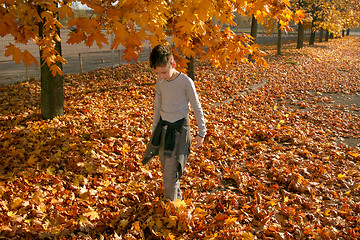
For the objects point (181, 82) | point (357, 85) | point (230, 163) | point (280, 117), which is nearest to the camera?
point (181, 82)

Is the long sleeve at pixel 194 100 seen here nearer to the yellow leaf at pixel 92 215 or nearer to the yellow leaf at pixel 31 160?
the yellow leaf at pixel 92 215

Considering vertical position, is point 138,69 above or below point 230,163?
above

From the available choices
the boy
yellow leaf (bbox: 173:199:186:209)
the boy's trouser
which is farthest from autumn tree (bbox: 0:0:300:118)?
yellow leaf (bbox: 173:199:186:209)

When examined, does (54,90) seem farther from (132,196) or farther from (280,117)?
(280,117)

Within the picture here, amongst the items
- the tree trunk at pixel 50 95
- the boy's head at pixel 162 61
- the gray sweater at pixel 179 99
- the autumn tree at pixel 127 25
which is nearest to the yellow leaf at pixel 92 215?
the gray sweater at pixel 179 99

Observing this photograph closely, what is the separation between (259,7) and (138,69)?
831 cm

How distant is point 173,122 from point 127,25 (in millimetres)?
1238

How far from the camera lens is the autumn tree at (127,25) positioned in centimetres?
305

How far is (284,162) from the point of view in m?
4.84

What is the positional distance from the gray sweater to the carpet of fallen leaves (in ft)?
3.55

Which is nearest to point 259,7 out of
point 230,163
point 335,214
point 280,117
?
point 230,163

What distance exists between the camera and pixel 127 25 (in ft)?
10.0

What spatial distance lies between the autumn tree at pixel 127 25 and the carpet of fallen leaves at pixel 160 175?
127 centimetres

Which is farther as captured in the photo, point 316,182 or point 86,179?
point 316,182
